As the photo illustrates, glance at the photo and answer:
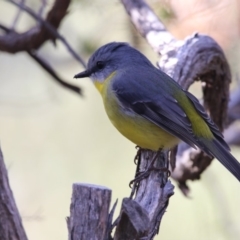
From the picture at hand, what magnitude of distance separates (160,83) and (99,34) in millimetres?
1645

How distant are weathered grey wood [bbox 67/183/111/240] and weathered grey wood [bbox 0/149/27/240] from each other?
1.78 ft

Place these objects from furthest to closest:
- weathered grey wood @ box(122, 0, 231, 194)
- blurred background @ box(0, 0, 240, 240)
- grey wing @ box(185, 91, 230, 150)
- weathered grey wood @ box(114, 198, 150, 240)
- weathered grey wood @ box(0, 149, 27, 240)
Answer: blurred background @ box(0, 0, 240, 240), weathered grey wood @ box(122, 0, 231, 194), grey wing @ box(185, 91, 230, 150), weathered grey wood @ box(0, 149, 27, 240), weathered grey wood @ box(114, 198, 150, 240)

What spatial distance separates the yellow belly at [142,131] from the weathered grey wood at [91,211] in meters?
1.11

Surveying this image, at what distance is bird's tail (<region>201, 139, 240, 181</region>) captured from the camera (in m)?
3.38

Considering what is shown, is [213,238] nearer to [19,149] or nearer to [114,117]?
[114,117]

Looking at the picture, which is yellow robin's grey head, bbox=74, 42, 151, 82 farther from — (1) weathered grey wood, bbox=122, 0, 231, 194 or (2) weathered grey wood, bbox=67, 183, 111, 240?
(2) weathered grey wood, bbox=67, 183, 111, 240

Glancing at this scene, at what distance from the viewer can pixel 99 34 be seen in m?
5.19

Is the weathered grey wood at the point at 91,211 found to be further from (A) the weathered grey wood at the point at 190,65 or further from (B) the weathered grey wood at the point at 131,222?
(A) the weathered grey wood at the point at 190,65

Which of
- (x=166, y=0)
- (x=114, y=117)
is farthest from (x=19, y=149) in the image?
(x=114, y=117)

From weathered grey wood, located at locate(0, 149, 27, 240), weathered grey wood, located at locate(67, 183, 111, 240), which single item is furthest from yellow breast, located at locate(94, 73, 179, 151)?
weathered grey wood, located at locate(67, 183, 111, 240)

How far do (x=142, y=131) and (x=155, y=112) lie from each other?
0.48 feet

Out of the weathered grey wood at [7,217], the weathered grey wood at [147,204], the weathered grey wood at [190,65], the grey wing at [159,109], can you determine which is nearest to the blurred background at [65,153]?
the weathered grey wood at [190,65]

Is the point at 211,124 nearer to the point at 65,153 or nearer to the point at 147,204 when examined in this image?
the point at 147,204

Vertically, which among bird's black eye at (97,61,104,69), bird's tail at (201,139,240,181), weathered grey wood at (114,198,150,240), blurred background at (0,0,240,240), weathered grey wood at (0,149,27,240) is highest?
blurred background at (0,0,240,240)
